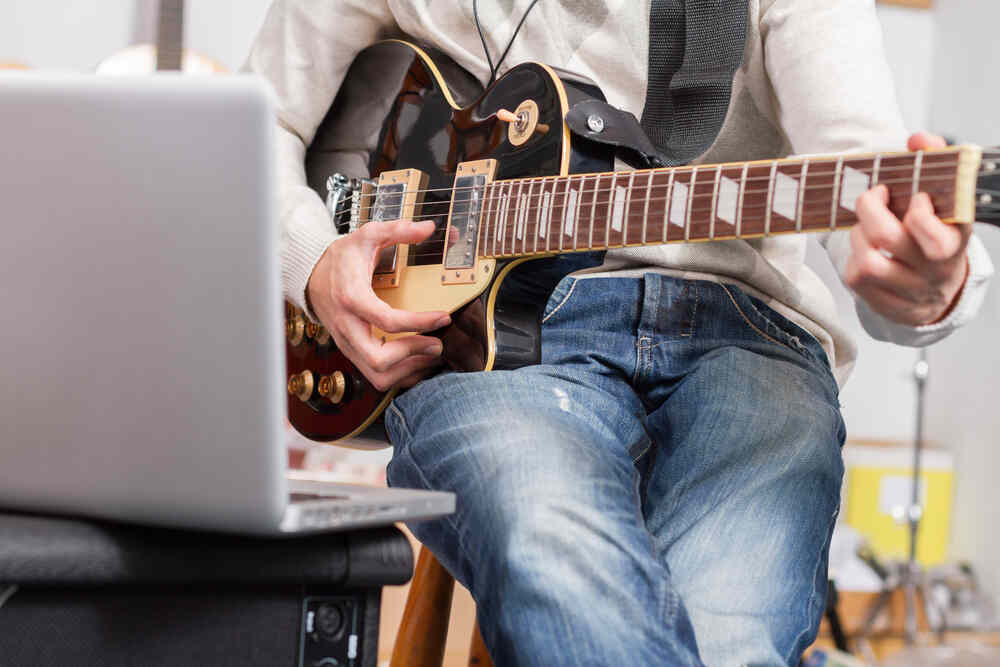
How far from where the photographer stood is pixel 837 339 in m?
1.02

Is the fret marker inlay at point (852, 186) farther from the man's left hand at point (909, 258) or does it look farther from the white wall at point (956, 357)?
the white wall at point (956, 357)

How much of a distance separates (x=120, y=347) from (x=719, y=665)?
1.46 ft

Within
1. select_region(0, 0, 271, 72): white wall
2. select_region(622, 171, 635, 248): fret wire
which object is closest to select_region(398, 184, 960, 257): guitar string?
select_region(622, 171, 635, 248): fret wire

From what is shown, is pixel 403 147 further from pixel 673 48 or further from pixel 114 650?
pixel 114 650

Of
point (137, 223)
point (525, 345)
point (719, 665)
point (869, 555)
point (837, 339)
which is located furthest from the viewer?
→ point (869, 555)

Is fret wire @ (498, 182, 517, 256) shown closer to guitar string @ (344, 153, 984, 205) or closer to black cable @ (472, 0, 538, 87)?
guitar string @ (344, 153, 984, 205)

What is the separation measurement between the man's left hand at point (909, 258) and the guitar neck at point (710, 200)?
14 mm

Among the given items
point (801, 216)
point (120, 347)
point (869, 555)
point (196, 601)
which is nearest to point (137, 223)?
point (120, 347)

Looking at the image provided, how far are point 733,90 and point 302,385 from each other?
534mm

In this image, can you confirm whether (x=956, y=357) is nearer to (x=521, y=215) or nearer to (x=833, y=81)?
(x=833, y=81)

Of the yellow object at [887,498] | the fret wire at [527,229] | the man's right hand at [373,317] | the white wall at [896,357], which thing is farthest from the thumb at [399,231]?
the white wall at [896,357]

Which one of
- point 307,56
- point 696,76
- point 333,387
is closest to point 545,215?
point 696,76

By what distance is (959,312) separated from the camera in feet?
2.35

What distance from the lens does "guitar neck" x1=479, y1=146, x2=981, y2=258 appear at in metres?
0.64
